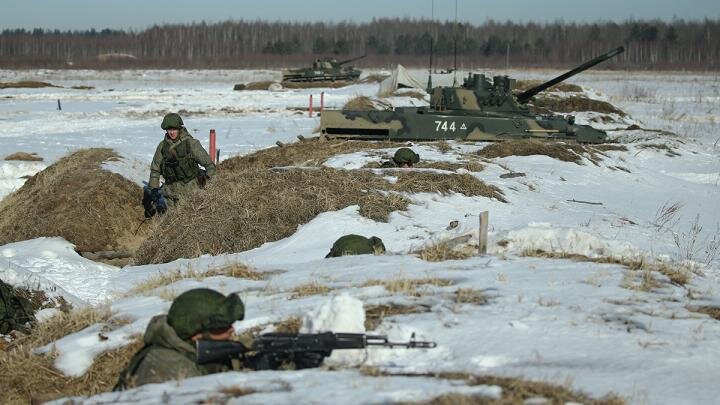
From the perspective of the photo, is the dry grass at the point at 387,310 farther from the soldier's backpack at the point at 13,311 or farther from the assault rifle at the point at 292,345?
the soldier's backpack at the point at 13,311

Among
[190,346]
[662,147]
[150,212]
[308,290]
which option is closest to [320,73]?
[662,147]

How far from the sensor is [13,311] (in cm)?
739

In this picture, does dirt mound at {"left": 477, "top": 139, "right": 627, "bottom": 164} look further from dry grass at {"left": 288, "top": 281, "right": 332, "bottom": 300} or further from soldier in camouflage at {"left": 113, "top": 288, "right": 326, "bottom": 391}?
soldier in camouflage at {"left": 113, "top": 288, "right": 326, "bottom": 391}

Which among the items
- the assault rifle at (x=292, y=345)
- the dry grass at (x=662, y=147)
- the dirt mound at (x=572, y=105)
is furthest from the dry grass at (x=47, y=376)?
the dirt mound at (x=572, y=105)

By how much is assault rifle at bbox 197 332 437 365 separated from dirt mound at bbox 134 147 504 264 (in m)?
5.42

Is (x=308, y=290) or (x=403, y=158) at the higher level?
(x=403, y=158)

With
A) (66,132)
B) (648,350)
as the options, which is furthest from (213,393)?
(66,132)

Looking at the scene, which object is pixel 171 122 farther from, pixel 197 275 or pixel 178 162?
pixel 197 275

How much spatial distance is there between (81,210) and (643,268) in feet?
27.8

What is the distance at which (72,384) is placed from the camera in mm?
5652

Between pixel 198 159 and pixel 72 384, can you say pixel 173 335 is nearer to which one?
pixel 72 384

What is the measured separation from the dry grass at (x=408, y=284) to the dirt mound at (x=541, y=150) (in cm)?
998

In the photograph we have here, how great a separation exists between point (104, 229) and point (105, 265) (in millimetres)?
1792

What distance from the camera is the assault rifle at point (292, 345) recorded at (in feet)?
15.4
